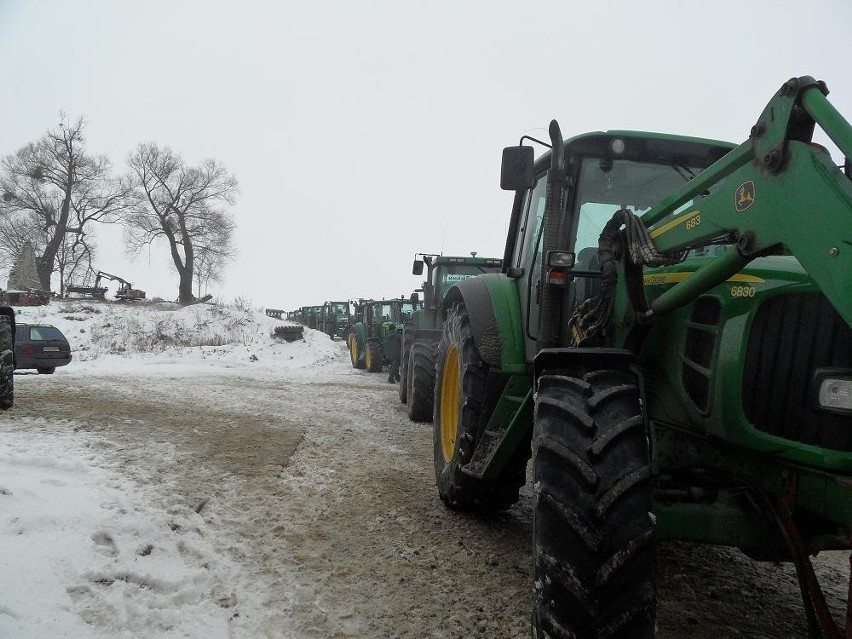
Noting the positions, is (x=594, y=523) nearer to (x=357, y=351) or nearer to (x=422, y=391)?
(x=422, y=391)

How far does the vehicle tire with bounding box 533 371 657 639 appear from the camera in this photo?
6.64 ft

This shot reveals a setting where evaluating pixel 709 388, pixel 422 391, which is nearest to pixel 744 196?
pixel 709 388

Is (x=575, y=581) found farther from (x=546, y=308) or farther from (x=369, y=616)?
(x=546, y=308)

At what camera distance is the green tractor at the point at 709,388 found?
6.20 ft

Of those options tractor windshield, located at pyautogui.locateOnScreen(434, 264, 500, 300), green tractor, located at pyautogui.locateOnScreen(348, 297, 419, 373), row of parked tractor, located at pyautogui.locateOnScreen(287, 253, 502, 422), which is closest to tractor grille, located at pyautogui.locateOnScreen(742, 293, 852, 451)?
row of parked tractor, located at pyautogui.locateOnScreen(287, 253, 502, 422)

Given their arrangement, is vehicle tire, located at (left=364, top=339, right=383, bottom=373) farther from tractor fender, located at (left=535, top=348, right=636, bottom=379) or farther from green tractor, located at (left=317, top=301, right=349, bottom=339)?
tractor fender, located at (left=535, top=348, right=636, bottom=379)

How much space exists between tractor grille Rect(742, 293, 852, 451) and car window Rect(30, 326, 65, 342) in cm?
1513

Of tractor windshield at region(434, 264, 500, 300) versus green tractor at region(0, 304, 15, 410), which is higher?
tractor windshield at region(434, 264, 500, 300)

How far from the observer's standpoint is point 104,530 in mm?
3258

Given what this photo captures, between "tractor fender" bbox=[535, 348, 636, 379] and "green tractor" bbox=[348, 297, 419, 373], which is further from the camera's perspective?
"green tractor" bbox=[348, 297, 419, 373]

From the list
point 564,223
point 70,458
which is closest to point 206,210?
point 70,458

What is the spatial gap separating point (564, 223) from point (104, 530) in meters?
3.13

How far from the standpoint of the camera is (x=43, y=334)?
44.7ft

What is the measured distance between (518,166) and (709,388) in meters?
1.64
